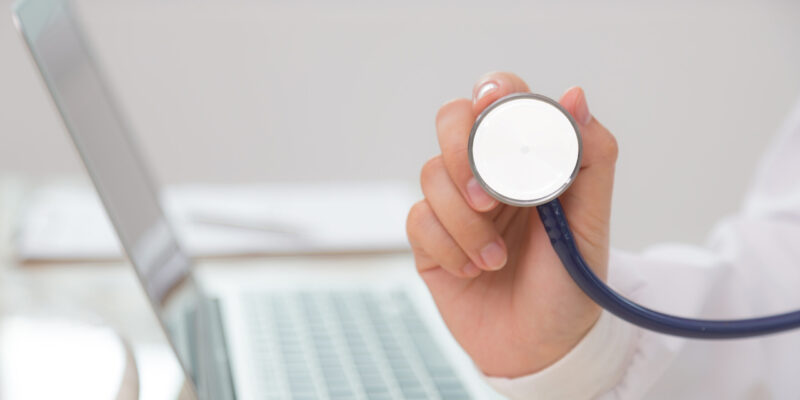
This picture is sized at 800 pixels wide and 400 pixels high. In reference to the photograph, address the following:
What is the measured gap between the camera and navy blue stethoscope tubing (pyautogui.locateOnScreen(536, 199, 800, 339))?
0.43 metres

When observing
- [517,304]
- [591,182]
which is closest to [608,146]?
[591,182]

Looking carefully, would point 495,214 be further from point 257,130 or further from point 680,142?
point 257,130

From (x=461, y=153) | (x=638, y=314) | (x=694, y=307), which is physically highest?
(x=461, y=153)

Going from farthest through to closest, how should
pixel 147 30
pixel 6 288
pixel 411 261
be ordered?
pixel 147 30, pixel 411 261, pixel 6 288

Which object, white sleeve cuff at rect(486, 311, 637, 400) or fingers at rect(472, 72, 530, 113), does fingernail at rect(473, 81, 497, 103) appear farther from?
white sleeve cuff at rect(486, 311, 637, 400)

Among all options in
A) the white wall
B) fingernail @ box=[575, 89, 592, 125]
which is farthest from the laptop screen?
the white wall

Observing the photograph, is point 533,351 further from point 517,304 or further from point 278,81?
A: point 278,81

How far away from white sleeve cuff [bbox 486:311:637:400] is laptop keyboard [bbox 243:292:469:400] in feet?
0.26

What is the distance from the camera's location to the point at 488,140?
399 millimetres

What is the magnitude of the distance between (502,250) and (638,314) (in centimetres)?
9

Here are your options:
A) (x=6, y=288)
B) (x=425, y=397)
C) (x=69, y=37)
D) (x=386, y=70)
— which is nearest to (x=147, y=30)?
(x=386, y=70)

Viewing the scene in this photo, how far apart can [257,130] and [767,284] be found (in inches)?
62.6

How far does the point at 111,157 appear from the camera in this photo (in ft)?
2.03

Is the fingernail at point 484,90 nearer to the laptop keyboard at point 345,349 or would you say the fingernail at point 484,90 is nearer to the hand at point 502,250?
the hand at point 502,250
